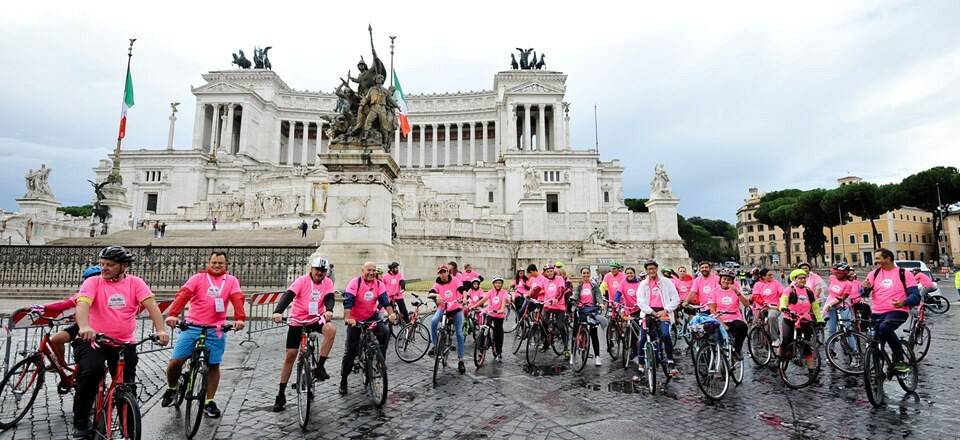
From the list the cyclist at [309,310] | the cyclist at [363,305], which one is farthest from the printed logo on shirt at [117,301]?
the cyclist at [363,305]

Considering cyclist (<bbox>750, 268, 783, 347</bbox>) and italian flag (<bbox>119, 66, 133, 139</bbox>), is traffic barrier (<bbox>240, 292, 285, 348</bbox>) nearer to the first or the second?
cyclist (<bbox>750, 268, 783, 347</bbox>)

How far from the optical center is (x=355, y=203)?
44.8 ft

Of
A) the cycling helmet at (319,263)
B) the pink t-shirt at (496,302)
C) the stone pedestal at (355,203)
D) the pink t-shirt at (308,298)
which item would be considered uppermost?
the stone pedestal at (355,203)

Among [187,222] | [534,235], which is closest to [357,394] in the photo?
[534,235]

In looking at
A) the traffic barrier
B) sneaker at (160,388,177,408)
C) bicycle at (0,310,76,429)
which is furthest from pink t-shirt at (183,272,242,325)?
the traffic barrier

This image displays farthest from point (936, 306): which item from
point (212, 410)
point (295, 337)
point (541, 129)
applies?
point (541, 129)

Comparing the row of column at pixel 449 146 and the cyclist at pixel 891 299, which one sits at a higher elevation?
the row of column at pixel 449 146

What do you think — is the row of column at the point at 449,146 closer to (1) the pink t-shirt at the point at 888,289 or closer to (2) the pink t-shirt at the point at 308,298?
(1) the pink t-shirt at the point at 888,289

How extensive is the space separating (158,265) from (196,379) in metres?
15.9

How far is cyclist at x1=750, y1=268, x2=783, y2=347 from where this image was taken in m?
8.83

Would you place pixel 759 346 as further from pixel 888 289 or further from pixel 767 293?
pixel 888 289

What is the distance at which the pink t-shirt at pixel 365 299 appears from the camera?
653 cm

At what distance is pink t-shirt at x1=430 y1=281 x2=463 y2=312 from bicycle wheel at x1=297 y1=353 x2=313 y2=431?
3.17 m

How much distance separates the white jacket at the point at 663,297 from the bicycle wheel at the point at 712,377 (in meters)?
0.80
